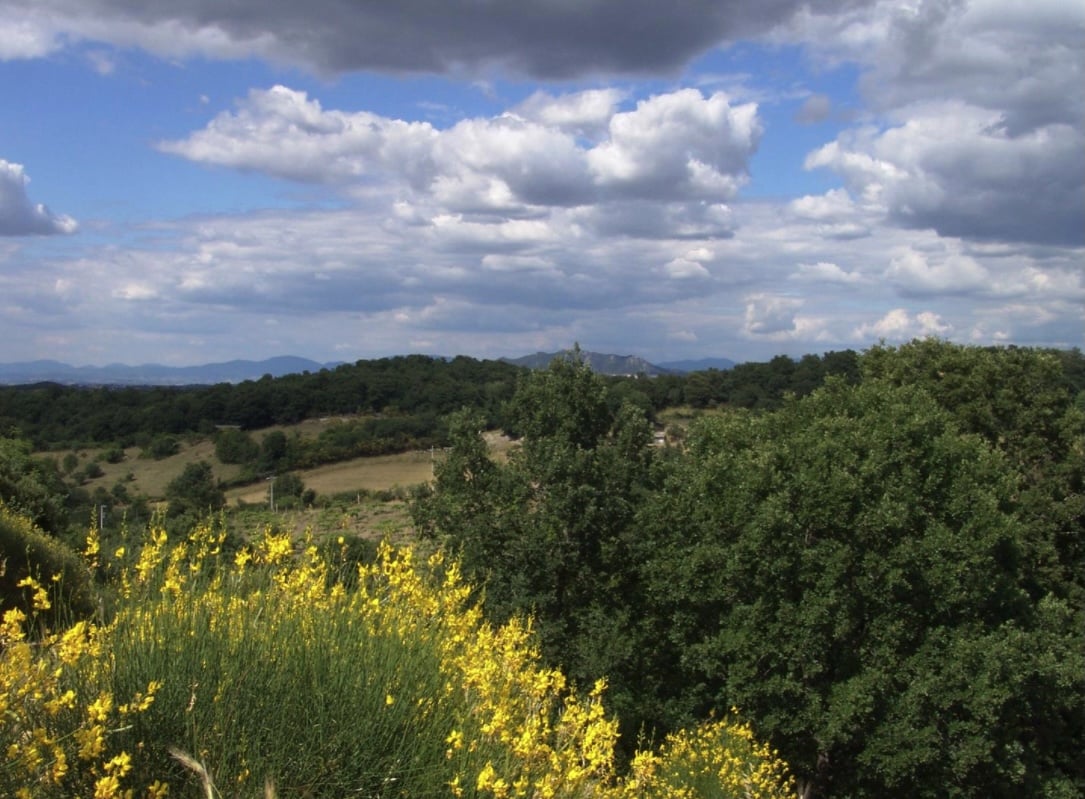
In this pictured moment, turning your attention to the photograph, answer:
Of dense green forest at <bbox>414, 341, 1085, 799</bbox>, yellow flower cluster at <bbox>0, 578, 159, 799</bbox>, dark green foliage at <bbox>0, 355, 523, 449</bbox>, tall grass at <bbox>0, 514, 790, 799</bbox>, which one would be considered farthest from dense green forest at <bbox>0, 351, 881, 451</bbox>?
yellow flower cluster at <bbox>0, 578, 159, 799</bbox>

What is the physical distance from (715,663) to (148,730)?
48.9 ft

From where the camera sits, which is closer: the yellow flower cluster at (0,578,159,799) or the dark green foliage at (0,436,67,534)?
the yellow flower cluster at (0,578,159,799)

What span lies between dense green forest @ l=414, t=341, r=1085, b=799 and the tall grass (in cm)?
938

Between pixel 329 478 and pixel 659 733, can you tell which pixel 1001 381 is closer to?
pixel 659 733

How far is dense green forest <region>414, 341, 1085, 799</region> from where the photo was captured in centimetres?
1653

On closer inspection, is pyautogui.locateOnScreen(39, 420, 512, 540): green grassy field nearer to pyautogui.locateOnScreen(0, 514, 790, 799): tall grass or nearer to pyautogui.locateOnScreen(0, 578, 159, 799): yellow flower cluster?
pyautogui.locateOnScreen(0, 514, 790, 799): tall grass

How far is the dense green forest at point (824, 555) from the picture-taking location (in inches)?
652

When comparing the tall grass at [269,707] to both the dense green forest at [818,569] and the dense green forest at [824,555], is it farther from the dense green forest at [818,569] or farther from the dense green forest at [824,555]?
the dense green forest at [818,569]

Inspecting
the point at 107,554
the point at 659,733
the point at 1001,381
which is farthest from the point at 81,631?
the point at 1001,381

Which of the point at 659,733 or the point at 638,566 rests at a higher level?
the point at 638,566

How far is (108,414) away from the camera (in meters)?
88.7

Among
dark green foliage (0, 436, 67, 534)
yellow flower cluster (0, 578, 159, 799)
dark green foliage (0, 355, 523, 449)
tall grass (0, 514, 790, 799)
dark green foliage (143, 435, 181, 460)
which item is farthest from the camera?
dark green foliage (0, 355, 523, 449)

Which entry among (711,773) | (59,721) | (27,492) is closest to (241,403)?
(27,492)

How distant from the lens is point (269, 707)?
4031 millimetres
